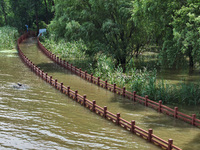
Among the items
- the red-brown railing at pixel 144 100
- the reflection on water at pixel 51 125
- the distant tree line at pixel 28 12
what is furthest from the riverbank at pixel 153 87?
the distant tree line at pixel 28 12

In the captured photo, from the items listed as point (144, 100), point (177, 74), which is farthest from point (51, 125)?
point (177, 74)

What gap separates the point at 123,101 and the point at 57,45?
89.7 feet

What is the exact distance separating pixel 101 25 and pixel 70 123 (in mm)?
20049

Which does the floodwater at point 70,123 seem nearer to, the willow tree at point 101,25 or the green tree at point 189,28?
the green tree at point 189,28

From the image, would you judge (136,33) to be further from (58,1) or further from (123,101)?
(123,101)

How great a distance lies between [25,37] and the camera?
230 feet

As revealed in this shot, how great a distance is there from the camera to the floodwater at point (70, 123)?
1533 cm

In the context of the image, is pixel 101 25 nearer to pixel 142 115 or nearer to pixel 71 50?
pixel 71 50

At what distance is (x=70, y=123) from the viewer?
A: 18219mm

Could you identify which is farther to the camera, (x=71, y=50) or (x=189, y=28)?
(x=71, y=50)

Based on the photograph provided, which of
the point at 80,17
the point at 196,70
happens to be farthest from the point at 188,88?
the point at 80,17

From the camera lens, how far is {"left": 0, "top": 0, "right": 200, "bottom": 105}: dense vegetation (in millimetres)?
22969

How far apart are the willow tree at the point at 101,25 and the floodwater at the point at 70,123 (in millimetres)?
8223

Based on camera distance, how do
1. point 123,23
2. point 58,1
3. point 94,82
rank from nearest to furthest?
point 94,82 → point 123,23 → point 58,1
